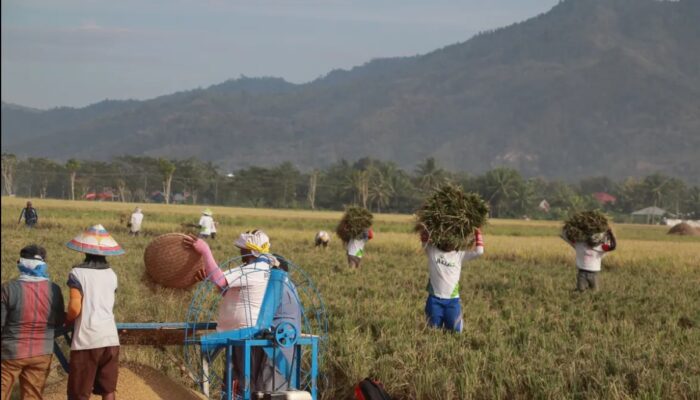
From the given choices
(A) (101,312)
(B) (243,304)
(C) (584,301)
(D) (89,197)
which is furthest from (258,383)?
(D) (89,197)

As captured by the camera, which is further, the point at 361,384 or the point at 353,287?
the point at 353,287

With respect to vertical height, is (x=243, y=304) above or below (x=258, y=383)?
above

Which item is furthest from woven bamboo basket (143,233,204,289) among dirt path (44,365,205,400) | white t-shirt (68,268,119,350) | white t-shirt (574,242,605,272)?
white t-shirt (574,242,605,272)

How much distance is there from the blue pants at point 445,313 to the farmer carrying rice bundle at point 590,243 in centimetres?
703

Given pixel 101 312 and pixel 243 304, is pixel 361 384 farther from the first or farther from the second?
pixel 101 312

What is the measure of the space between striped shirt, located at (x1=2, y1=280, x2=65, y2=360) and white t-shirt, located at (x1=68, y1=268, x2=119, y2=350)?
0.20m

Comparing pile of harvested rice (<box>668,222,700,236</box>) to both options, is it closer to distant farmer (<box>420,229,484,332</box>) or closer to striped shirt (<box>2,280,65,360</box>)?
distant farmer (<box>420,229,484,332</box>)

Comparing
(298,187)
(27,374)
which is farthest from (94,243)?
(298,187)

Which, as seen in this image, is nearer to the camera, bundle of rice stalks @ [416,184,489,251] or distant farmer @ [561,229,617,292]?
bundle of rice stalks @ [416,184,489,251]

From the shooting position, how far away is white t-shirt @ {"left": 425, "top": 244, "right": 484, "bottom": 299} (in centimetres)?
1134

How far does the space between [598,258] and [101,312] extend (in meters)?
12.5

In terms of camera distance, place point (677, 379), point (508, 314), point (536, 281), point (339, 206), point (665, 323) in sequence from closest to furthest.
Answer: point (677, 379) → point (665, 323) → point (508, 314) → point (536, 281) → point (339, 206)

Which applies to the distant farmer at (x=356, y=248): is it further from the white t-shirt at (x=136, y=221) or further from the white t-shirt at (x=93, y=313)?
the white t-shirt at (x=93, y=313)

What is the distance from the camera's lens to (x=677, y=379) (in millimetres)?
8094
